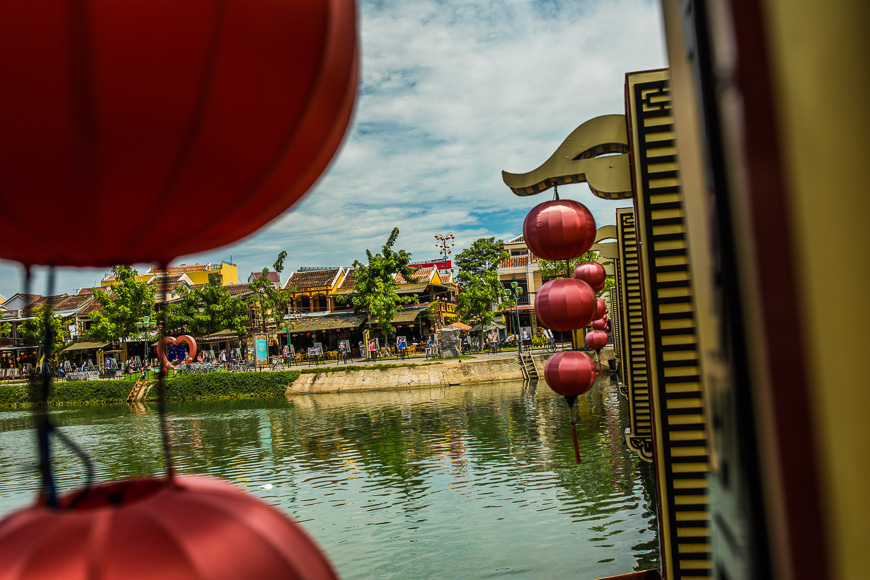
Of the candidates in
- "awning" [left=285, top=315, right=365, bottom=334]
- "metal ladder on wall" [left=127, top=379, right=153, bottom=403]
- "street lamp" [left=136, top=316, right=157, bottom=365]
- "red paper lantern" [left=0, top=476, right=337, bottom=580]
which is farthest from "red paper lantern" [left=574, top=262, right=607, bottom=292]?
"awning" [left=285, top=315, right=365, bottom=334]

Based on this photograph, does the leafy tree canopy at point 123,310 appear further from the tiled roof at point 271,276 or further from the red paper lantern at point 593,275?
the red paper lantern at point 593,275

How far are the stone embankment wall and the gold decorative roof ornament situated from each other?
19812 mm

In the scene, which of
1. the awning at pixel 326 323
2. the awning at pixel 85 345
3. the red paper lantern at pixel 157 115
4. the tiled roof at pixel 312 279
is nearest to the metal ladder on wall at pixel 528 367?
the awning at pixel 326 323

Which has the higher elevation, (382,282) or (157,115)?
(382,282)

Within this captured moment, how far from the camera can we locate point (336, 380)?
25.4 metres

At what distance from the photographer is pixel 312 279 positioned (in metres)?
42.0

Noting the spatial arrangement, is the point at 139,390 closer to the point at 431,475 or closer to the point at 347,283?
the point at 347,283

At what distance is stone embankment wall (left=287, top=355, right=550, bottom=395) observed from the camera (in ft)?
80.6

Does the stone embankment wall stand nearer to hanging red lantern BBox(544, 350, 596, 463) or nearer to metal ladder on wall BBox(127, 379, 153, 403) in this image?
metal ladder on wall BBox(127, 379, 153, 403)

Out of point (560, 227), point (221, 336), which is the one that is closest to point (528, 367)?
point (221, 336)

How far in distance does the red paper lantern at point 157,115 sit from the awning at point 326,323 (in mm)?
35083

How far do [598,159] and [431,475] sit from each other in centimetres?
599

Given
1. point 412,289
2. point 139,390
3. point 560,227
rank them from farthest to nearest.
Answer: point 412,289, point 139,390, point 560,227

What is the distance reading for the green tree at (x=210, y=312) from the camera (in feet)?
108
